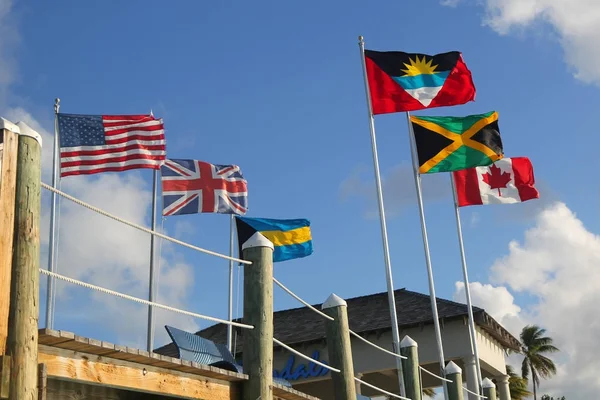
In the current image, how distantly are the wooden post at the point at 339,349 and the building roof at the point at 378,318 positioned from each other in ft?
67.1

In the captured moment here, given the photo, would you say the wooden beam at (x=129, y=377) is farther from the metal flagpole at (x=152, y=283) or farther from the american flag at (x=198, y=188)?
the american flag at (x=198, y=188)

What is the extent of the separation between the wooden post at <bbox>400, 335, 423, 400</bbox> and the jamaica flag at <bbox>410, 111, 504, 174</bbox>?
670 cm

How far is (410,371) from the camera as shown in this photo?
40.7ft

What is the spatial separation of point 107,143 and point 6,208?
12.8 meters

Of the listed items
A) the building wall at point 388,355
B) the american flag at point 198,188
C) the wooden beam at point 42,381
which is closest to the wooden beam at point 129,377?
the wooden beam at point 42,381

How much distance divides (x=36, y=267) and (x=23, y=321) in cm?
35

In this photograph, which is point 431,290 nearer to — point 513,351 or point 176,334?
point 176,334

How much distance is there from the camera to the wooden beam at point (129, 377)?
16.8 feet

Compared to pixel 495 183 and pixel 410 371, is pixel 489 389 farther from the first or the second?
pixel 495 183

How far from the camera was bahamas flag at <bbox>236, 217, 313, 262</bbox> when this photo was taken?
Result: 19.4 m

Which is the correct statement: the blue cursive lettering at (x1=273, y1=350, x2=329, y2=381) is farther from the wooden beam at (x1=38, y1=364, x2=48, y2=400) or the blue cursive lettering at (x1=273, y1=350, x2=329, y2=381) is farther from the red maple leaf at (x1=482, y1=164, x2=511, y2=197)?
the wooden beam at (x1=38, y1=364, x2=48, y2=400)

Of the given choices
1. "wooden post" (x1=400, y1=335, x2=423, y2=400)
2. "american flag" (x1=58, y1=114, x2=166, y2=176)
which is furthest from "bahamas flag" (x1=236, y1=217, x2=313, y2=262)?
"wooden post" (x1=400, y1=335, x2=423, y2=400)

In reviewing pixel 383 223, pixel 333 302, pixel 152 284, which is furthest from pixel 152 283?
pixel 333 302

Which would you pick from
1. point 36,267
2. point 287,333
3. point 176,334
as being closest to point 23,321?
point 36,267
